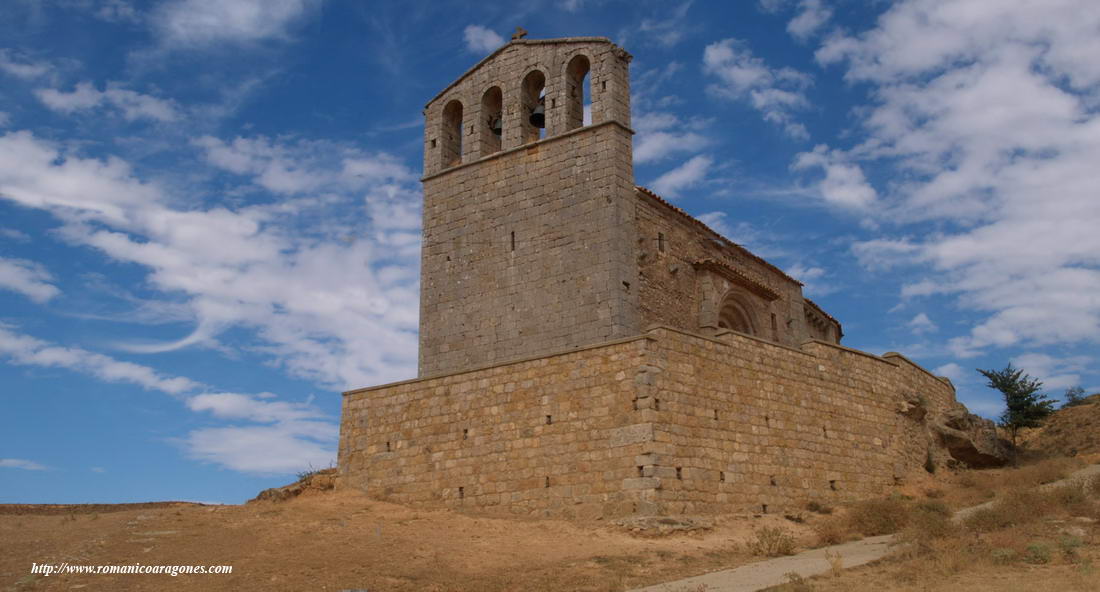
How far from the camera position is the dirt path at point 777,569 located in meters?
10.5

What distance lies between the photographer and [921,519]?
42.2 feet

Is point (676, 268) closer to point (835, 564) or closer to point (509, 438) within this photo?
point (509, 438)

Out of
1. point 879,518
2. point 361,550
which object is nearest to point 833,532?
point 879,518

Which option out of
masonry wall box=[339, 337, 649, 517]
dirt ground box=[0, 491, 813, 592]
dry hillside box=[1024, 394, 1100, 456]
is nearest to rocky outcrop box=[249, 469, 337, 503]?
masonry wall box=[339, 337, 649, 517]

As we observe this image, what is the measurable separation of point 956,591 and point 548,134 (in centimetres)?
1503

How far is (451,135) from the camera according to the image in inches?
968

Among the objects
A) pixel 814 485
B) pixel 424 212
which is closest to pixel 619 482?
pixel 814 485

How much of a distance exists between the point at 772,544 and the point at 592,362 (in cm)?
426

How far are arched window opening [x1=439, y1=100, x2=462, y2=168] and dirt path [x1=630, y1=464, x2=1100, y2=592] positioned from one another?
47.9 feet

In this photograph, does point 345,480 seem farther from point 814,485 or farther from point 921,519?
point 921,519

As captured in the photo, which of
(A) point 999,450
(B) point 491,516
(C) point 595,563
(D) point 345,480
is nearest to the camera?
(C) point 595,563

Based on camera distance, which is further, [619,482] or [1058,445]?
[1058,445]

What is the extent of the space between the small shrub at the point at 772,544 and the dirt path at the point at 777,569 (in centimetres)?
23

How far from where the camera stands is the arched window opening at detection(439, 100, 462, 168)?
952 inches
